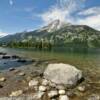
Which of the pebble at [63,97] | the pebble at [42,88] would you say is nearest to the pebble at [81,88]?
the pebble at [63,97]

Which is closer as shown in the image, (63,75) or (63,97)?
(63,97)

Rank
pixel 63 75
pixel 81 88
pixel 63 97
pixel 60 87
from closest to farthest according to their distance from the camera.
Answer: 1. pixel 63 97
2. pixel 60 87
3. pixel 81 88
4. pixel 63 75

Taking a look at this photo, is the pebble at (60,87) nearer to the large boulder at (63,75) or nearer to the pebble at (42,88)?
the large boulder at (63,75)

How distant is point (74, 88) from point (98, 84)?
3.94 meters

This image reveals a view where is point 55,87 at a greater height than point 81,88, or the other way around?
point 55,87

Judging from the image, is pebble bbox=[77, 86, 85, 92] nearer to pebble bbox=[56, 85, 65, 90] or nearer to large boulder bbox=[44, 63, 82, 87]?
large boulder bbox=[44, 63, 82, 87]

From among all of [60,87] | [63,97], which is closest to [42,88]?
[60,87]

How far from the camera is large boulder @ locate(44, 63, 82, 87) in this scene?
822 inches

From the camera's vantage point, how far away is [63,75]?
2127 cm

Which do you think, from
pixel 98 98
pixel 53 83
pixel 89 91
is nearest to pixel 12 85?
pixel 53 83

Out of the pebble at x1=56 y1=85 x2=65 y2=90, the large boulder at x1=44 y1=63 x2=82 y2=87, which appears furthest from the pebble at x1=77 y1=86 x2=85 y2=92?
the pebble at x1=56 y1=85 x2=65 y2=90

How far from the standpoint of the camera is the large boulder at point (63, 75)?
2087cm

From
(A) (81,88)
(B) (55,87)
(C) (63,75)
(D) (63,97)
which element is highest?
(C) (63,75)

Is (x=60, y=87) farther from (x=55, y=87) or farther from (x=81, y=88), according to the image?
(x=81, y=88)
